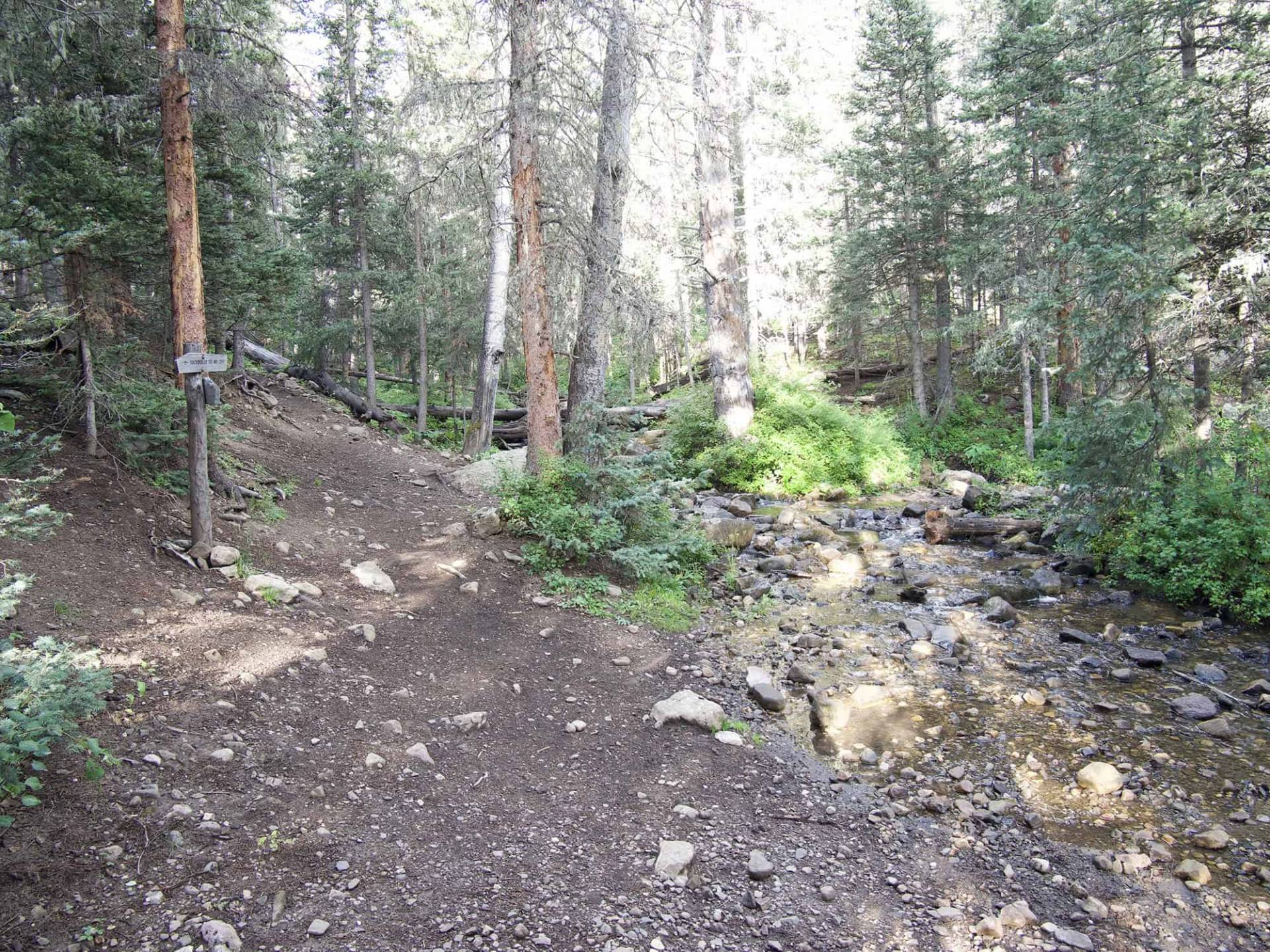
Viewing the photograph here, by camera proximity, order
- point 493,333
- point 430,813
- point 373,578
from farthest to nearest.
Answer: point 493,333 < point 373,578 < point 430,813

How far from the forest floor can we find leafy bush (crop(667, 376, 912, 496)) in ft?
33.3

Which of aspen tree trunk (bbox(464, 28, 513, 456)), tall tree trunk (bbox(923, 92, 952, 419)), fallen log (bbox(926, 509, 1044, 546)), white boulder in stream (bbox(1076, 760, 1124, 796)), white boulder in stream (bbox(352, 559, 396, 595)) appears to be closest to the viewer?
white boulder in stream (bbox(1076, 760, 1124, 796))

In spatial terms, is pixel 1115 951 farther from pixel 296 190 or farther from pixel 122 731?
pixel 296 190

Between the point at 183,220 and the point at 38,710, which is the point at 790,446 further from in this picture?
the point at 38,710

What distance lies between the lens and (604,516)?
8.51 meters

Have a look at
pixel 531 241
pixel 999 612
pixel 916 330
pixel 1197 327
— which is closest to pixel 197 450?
pixel 531 241

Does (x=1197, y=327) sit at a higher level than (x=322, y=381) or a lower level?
lower

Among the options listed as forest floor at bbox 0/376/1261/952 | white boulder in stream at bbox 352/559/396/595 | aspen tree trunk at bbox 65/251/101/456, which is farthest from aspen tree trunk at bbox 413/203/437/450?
forest floor at bbox 0/376/1261/952

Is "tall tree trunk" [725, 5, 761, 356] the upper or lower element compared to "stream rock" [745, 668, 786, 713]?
upper

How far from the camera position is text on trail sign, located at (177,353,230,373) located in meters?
6.18

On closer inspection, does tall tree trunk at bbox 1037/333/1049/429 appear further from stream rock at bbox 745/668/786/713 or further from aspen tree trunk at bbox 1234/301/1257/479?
stream rock at bbox 745/668/786/713

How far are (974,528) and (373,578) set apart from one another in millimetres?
10472

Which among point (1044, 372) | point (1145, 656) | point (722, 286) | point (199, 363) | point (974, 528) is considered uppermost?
point (722, 286)

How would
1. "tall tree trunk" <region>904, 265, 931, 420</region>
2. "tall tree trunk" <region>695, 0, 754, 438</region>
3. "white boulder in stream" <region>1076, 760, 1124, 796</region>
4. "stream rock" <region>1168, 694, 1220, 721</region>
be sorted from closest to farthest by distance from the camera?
"white boulder in stream" <region>1076, 760, 1124, 796</region> → "stream rock" <region>1168, 694, 1220, 721</region> → "tall tree trunk" <region>695, 0, 754, 438</region> → "tall tree trunk" <region>904, 265, 931, 420</region>
